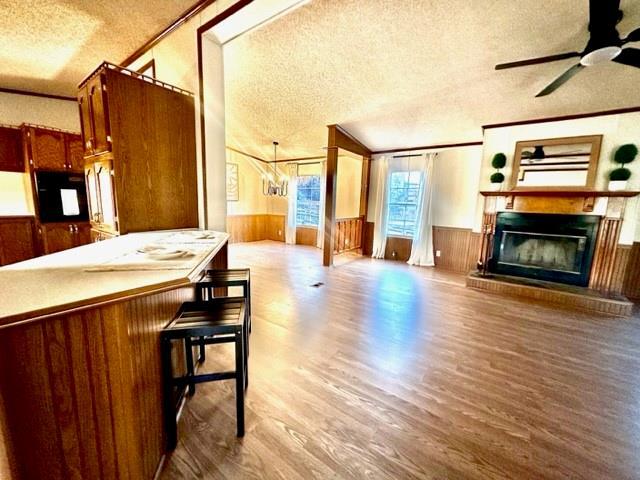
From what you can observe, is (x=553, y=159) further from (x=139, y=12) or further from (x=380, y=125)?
(x=139, y=12)

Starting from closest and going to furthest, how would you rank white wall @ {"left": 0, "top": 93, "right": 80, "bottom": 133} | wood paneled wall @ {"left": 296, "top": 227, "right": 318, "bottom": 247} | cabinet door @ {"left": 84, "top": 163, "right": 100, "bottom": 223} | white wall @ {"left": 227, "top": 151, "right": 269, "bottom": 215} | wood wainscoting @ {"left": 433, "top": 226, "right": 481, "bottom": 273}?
cabinet door @ {"left": 84, "top": 163, "right": 100, "bottom": 223}, white wall @ {"left": 0, "top": 93, "right": 80, "bottom": 133}, wood wainscoting @ {"left": 433, "top": 226, "right": 481, "bottom": 273}, white wall @ {"left": 227, "top": 151, "right": 269, "bottom": 215}, wood paneled wall @ {"left": 296, "top": 227, "right": 318, "bottom": 247}

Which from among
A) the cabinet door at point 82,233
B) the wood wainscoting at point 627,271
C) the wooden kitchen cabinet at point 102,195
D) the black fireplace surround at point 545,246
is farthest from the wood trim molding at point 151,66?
the wood wainscoting at point 627,271

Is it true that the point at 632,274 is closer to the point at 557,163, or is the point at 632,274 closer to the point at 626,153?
the point at 626,153

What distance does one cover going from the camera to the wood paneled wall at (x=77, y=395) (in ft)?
2.54

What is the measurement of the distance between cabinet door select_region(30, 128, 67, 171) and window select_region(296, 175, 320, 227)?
4.79 m

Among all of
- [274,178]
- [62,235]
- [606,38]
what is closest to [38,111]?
[62,235]

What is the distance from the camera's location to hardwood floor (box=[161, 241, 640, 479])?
1250 mm

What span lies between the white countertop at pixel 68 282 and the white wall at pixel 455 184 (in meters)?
5.08

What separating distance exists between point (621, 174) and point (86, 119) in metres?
6.12

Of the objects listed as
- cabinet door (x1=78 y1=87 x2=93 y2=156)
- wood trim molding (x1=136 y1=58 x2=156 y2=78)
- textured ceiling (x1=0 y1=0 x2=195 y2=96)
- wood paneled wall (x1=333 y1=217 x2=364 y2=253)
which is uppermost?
textured ceiling (x1=0 y1=0 x2=195 y2=96)

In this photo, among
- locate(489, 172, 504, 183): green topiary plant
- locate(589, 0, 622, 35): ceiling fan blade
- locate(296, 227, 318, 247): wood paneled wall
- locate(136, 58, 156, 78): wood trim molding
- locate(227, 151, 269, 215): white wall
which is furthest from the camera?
locate(296, 227, 318, 247): wood paneled wall

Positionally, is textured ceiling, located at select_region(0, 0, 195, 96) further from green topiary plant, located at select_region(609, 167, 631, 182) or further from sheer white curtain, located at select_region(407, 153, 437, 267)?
green topiary plant, located at select_region(609, 167, 631, 182)

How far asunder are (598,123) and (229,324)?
→ 5.27 meters

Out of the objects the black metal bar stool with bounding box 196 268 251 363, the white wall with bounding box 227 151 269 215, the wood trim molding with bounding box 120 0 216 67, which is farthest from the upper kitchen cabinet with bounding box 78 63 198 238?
the white wall with bounding box 227 151 269 215
